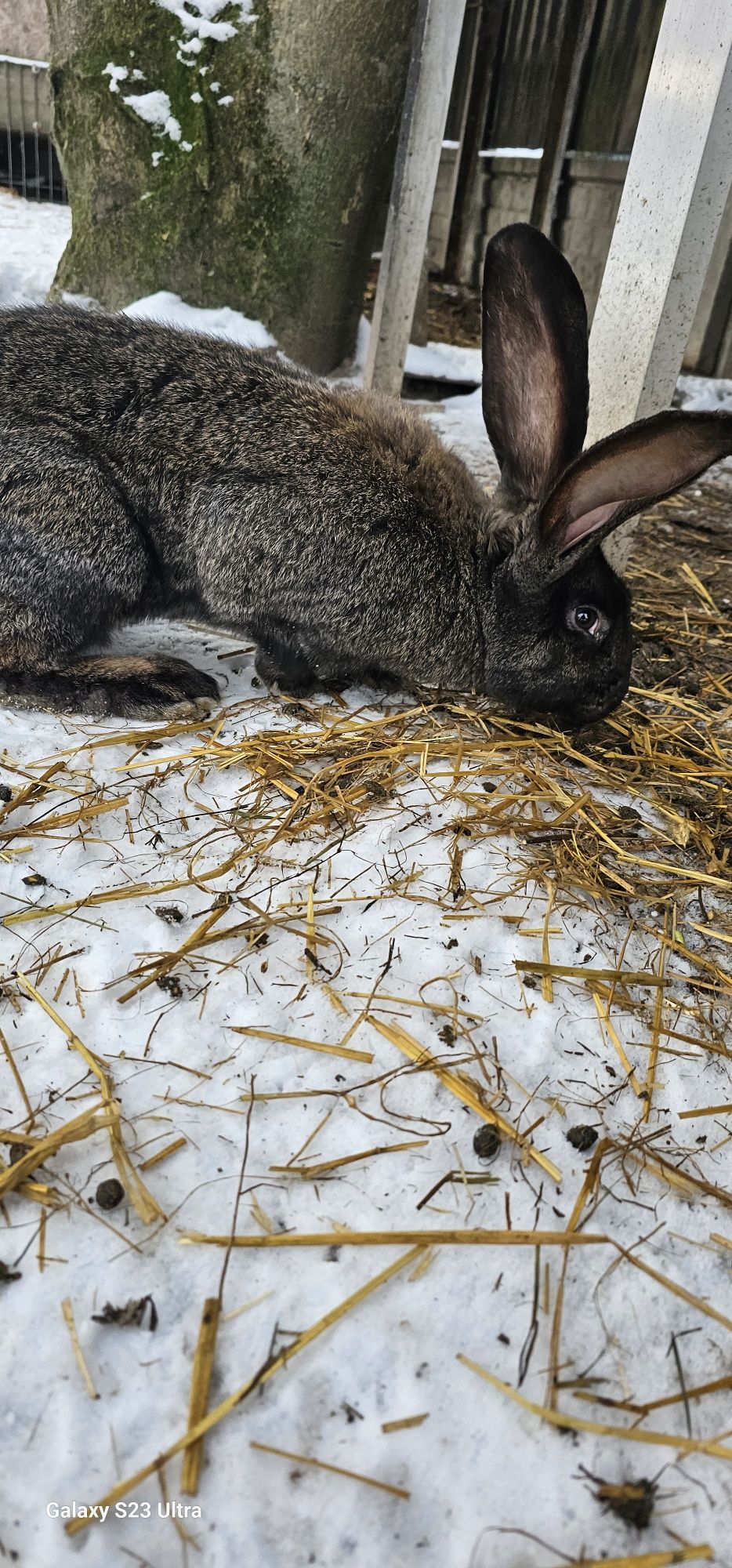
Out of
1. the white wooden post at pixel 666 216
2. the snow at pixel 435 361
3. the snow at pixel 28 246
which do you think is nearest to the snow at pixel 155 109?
the snow at pixel 28 246

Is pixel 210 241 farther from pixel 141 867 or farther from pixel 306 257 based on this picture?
pixel 141 867

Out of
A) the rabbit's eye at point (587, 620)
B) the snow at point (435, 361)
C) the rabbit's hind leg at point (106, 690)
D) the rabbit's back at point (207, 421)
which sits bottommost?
the rabbit's hind leg at point (106, 690)

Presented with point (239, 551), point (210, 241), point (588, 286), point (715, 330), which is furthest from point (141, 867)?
point (588, 286)

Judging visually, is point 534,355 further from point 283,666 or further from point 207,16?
point 207,16

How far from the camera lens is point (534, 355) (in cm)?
279

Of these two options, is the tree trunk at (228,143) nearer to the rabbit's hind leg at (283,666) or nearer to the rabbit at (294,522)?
the rabbit at (294,522)

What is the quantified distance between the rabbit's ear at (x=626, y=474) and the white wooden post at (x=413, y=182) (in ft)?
10.3

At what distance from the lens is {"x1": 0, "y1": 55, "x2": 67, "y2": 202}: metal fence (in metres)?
12.9

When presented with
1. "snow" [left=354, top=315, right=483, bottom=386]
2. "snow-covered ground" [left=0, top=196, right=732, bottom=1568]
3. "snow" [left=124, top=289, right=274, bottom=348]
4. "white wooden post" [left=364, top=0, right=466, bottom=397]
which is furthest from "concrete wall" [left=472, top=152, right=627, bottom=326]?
"snow-covered ground" [left=0, top=196, right=732, bottom=1568]

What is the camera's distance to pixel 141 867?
2.33 meters

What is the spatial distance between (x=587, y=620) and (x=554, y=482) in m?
0.42

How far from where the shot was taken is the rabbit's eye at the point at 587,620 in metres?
2.97

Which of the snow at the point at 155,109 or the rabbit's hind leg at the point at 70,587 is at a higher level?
the snow at the point at 155,109

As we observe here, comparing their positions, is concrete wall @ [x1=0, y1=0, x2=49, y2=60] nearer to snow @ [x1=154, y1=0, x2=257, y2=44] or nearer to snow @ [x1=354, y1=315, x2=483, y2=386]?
snow @ [x1=354, y1=315, x2=483, y2=386]
